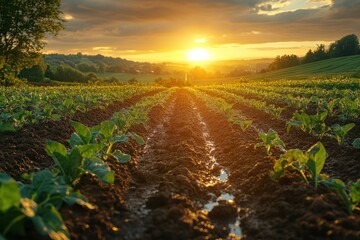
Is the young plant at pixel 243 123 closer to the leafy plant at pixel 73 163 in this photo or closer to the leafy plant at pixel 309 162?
the leafy plant at pixel 309 162

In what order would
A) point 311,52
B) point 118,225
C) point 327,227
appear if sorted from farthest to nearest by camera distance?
point 311,52 < point 118,225 < point 327,227

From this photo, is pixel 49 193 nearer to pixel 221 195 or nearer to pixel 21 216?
pixel 21 216

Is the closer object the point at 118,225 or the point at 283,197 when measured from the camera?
the point at 118,225

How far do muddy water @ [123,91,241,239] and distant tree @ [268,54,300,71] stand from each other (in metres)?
82.4

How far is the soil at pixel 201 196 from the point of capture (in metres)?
3.36

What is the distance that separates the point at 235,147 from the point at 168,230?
4451mm

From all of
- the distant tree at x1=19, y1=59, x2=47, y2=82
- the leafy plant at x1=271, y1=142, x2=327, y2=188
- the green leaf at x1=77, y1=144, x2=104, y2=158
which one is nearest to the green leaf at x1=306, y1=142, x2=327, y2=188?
the leafy plant at x1=271, y1=142, x2=327, y2=188

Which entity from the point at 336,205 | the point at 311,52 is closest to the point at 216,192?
the point at 336,205

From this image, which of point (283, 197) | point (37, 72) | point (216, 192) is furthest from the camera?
point (37, 72)

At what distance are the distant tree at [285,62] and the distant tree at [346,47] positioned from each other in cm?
746

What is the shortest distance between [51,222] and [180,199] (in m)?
1.78

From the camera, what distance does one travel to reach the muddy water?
11.5 feet

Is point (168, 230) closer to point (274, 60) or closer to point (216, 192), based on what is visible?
point (216, 192)

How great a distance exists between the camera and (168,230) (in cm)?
334
